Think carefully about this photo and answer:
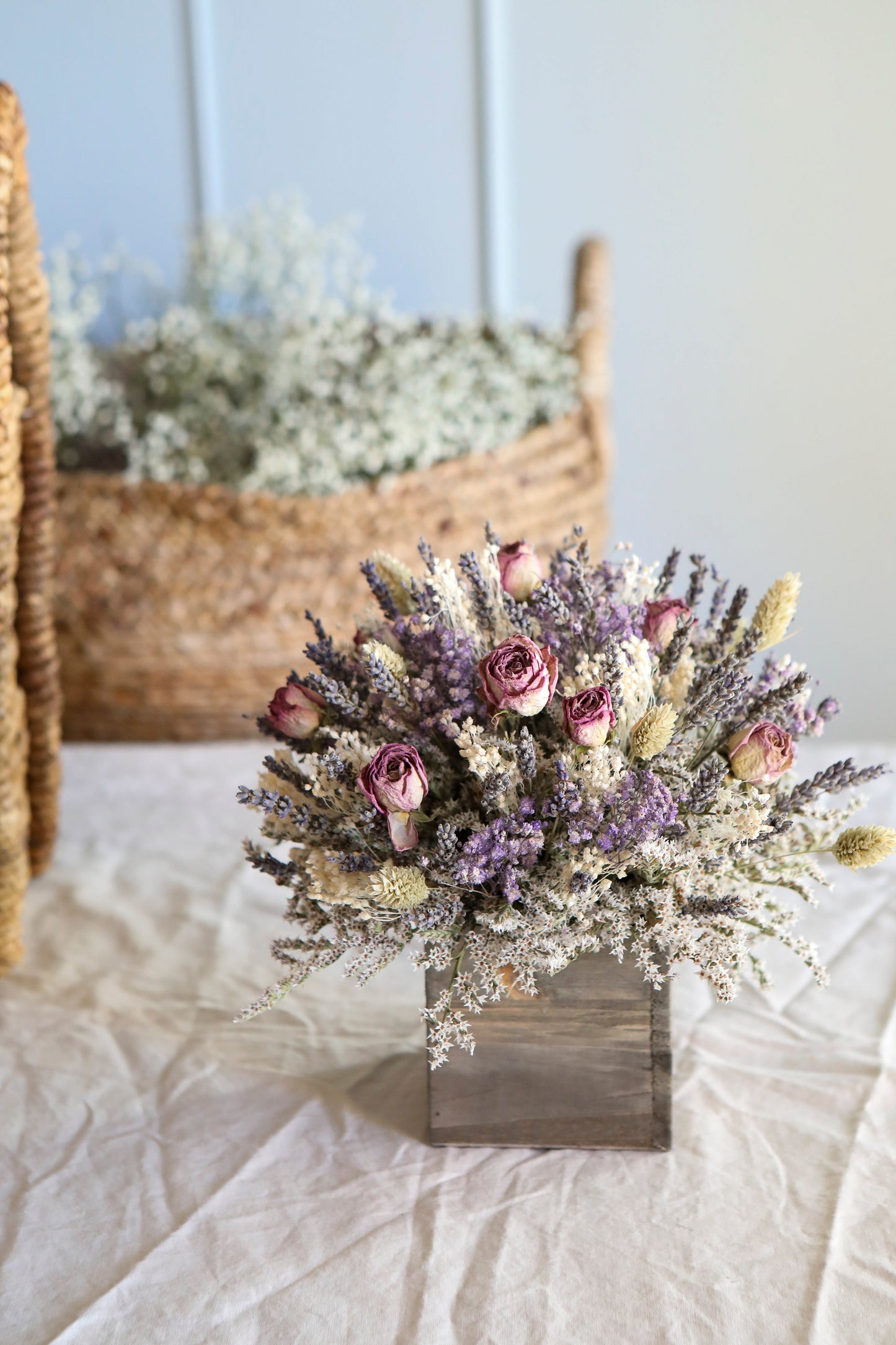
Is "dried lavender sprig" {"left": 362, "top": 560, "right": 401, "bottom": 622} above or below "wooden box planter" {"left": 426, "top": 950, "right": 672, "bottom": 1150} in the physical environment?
above

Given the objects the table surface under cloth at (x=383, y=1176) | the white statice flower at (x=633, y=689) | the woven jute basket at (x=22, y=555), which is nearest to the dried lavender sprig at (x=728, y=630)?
the white statice flower at (x=633, y=689)

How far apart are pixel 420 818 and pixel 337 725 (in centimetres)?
11

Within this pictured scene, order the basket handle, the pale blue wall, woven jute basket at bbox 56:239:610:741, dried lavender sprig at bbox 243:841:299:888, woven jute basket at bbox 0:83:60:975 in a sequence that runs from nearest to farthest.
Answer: dried lavender sprig at bbox 243:841:299:888 → woven jute basket at bbox 0:83:60:975 → woven jute basket at bbox 56:239:610:741 → the basket handle → the pale blue wall

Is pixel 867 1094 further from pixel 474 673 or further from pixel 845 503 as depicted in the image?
pixel 845 503

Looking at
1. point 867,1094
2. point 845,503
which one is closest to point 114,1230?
point 867,1094

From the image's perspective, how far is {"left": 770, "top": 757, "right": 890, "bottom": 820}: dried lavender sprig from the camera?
73 cm

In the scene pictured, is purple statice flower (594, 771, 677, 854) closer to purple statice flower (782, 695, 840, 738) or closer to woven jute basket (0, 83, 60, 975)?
purple statice flower (782, 695, 840, 738)

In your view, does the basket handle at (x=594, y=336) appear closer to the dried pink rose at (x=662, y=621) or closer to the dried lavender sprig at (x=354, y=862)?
the dried pink rose at (x=662, y=621)

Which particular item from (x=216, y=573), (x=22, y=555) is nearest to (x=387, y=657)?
(x=22, y=555)

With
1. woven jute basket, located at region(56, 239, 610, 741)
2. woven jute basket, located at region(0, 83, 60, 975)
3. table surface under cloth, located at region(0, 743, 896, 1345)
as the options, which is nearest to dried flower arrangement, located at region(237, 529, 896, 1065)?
table surface under cloth, located at region(0, 743, 896, 1345)

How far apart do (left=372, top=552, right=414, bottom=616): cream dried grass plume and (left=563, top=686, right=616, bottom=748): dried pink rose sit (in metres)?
0.20

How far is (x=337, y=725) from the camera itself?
79cm

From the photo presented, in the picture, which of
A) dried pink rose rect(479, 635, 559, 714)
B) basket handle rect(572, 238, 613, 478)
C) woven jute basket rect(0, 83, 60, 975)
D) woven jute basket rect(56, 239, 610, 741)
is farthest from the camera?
basket handle rect(572, 238, 613, 478)

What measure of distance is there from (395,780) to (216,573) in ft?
3.59
